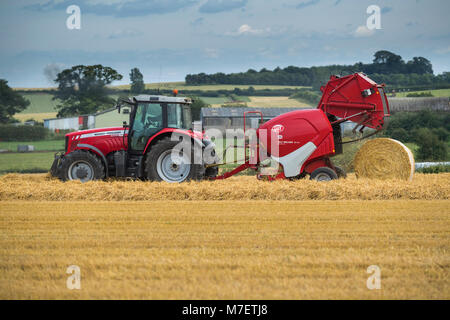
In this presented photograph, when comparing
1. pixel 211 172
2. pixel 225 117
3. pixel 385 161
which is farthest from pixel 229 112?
pixel 385 161

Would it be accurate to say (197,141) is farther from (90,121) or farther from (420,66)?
(420,66)

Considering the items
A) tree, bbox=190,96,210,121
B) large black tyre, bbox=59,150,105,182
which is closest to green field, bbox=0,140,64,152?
tree, bbox=190,96,210,121

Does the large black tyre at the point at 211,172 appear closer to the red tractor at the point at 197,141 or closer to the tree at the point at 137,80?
Result: the red tractor at the point at 197,141

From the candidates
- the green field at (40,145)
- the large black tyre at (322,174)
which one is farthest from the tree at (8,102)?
the large black tyre at (322,174)

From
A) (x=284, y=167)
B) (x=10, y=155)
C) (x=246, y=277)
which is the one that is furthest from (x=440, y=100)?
(x=246, y=277)

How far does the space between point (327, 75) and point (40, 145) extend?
24.3 metres

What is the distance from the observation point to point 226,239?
6.66 metres

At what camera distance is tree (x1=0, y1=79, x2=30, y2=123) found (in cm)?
3897

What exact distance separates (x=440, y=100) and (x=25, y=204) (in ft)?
89.1

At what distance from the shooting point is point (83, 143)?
12008mm

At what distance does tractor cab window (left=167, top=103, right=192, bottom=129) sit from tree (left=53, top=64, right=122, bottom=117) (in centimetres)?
1284

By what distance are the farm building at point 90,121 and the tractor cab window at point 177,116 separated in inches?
512

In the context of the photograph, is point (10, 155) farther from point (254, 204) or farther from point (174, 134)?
point (254, 204)

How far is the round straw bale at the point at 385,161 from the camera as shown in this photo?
1169 cm
